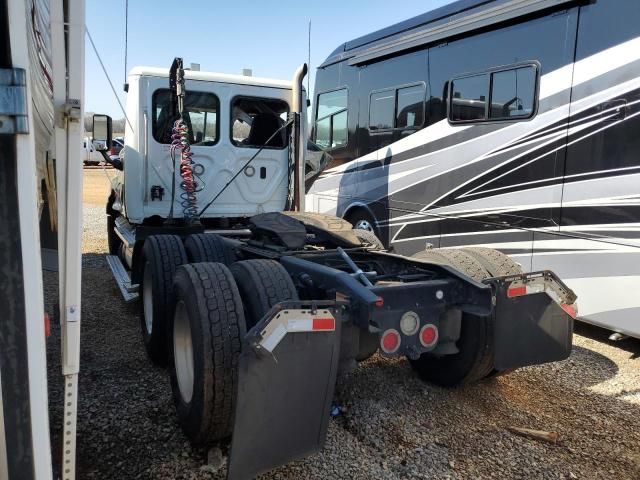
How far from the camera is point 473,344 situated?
3525mm

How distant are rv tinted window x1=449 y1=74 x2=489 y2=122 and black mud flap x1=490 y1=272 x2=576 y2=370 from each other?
3096 mm

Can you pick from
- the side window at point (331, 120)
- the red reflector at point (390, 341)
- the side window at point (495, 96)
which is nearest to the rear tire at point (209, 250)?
the red reflector at point (390, 341)

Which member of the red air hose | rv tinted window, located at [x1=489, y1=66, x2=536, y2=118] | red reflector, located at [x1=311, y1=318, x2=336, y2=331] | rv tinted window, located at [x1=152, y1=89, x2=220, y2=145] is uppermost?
rv tinted window, located at [x1=489, y1=66, x2=536, y2=118]

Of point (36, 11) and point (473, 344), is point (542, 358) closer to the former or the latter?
point (473, 344)

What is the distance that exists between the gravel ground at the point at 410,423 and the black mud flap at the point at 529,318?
50 cm

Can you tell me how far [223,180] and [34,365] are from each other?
4.63 metres

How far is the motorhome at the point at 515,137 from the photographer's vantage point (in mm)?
4602

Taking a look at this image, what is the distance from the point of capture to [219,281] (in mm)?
3010

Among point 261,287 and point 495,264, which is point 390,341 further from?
point 495,264

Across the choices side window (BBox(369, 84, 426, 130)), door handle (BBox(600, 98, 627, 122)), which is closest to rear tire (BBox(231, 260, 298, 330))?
door handle (BBox(600, 98, 627, 122))

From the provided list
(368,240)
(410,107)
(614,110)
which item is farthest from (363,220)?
(614,110)

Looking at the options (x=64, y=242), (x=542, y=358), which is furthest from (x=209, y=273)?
(x=542, y=358)

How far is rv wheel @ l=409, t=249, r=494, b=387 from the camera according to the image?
349 cm

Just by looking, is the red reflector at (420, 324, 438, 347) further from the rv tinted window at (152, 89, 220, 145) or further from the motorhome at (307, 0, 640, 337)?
the rv tinted window at (152, 89, 220, 145)
